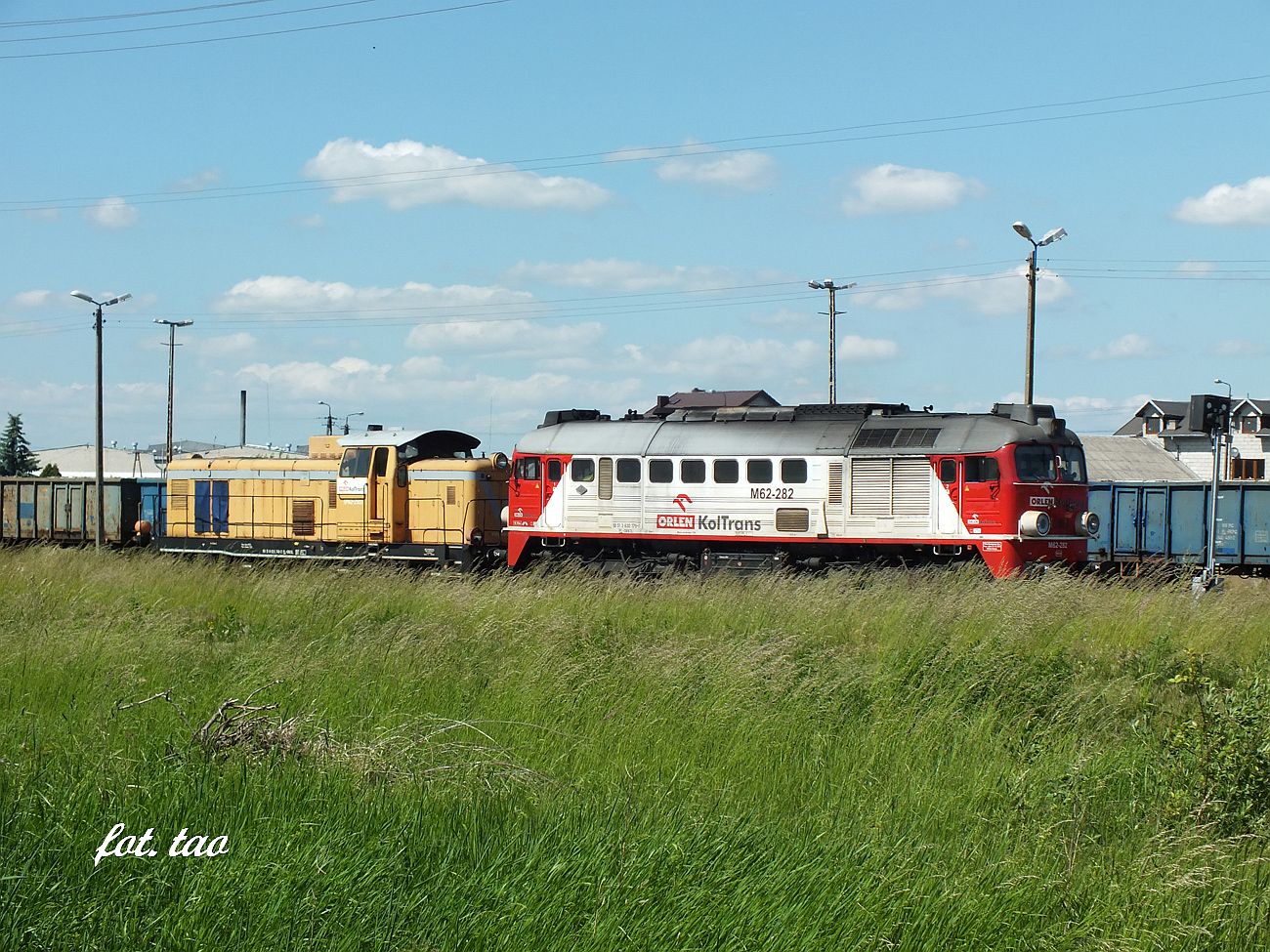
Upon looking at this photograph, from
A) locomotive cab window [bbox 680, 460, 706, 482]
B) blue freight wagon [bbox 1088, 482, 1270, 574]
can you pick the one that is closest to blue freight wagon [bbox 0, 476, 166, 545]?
locomotive cab window [bbox 680, 460, 706, 482]

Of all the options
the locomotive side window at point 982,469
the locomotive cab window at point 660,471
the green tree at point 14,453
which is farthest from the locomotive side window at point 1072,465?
the green tree at point 14,453

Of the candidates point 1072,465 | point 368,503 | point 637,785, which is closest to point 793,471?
point 1072,465

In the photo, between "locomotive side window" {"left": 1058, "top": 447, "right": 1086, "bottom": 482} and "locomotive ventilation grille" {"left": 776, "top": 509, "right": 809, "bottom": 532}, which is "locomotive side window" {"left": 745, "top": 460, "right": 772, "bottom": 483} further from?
"locomotive side window" {"left": 1058, "top": 447, "right": 1086, "bottom": 482}

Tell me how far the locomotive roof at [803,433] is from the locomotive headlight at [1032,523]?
127 centimetres

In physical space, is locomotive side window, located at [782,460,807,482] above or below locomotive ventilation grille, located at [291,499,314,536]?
above

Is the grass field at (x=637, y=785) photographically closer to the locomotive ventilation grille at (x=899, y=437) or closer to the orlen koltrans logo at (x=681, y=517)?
the locomotive ventilation grille at (x=899, y=437)

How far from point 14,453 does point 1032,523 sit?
368 feet

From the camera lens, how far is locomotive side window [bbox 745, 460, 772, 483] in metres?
23.2

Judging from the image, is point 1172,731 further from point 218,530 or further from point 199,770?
point 218,530

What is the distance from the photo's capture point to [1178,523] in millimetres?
30406

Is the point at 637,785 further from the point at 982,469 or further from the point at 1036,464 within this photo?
the point at 1036,464

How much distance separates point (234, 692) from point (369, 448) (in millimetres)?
19110

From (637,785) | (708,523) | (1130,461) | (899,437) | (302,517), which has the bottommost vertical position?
(637,785)

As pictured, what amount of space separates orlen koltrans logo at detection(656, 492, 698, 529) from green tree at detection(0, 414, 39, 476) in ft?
341
